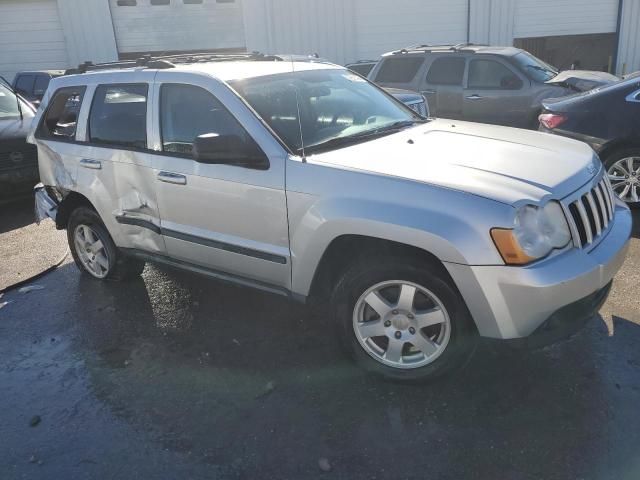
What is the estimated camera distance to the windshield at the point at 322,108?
338cm

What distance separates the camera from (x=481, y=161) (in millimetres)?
3010

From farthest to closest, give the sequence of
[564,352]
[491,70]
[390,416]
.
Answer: [491,70]
[564,352]
[390,416]

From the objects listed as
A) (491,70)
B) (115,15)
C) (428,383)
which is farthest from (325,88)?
(115,15)

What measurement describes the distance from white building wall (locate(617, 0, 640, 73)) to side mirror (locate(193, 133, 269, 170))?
1800 centimetres

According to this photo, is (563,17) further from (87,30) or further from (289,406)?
(289,406)

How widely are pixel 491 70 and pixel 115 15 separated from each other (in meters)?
11.9

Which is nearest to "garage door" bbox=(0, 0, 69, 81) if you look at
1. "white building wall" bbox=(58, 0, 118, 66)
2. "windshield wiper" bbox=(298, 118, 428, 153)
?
"white building wall" bbox=(58, 0, 118, 66)

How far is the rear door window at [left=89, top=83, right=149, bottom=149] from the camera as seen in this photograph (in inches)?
154

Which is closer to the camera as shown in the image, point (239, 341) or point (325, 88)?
point (239, 341)

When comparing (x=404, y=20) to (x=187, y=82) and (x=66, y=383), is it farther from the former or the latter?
(x=66, y=383)

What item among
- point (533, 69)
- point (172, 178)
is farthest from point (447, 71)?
point (172, 178)

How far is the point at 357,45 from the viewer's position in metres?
16.6

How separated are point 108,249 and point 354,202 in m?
2.65

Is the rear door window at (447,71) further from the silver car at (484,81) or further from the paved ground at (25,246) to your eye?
the paved ground at (25,246)
